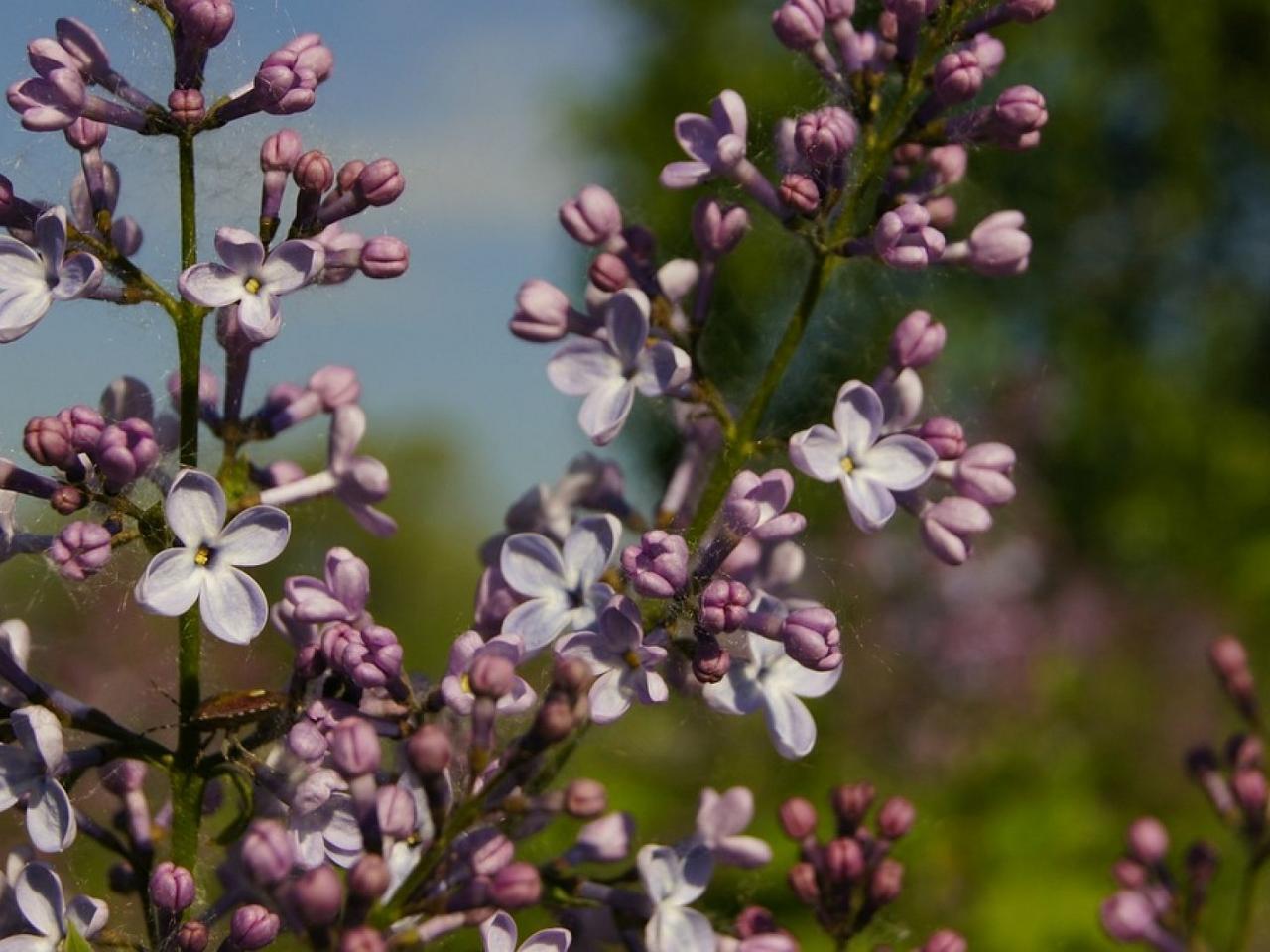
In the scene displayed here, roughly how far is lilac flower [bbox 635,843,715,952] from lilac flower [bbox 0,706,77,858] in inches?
18.2

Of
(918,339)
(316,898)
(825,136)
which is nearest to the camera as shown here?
(316,898)

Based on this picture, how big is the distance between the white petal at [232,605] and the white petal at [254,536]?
2cm

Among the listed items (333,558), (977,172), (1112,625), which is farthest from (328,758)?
Result: (1112,625)

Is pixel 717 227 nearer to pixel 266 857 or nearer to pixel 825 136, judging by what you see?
pixel 825 136

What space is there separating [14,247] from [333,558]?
36 cm

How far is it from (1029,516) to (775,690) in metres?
6.19

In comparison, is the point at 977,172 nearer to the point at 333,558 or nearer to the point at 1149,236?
the point at 333,558

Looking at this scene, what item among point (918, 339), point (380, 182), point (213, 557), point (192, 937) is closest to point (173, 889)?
point (192, 937)

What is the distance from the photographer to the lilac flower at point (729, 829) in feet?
4.77

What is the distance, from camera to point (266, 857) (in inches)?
41.6

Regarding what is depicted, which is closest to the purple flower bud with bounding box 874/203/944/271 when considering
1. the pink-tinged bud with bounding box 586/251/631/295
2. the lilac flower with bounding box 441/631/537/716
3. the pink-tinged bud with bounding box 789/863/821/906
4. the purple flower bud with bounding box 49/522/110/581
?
the pink-tinged bud with bounding box 586/251/631/295

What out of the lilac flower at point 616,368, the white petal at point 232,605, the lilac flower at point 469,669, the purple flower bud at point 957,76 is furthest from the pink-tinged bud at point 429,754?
the purple flower bud at point 957,76

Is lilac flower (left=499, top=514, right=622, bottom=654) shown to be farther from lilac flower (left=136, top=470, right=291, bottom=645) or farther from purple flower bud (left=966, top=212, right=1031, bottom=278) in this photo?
purple flower bud (left=966, top=212, right=1031, bottom=278)

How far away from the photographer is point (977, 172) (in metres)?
2.01
